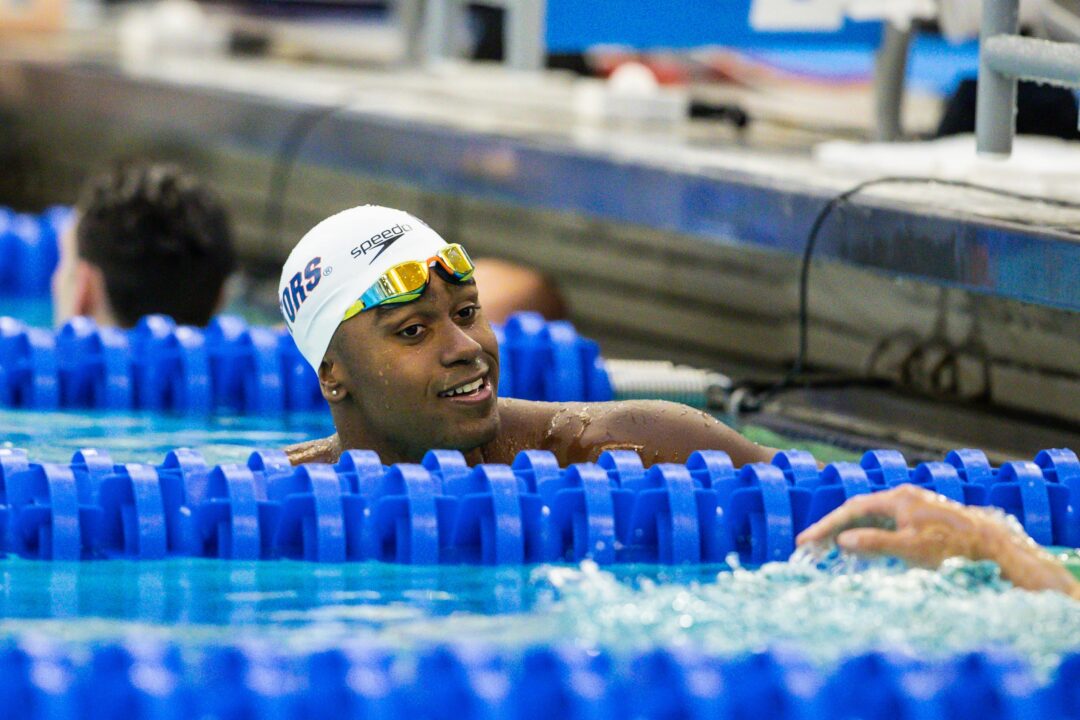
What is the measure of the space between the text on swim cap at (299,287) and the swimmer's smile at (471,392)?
1.17ft

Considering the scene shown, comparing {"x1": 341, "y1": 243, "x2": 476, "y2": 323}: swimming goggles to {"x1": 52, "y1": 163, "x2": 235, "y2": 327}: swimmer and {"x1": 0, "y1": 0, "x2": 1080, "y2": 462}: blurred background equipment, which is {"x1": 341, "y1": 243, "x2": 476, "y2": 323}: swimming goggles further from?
{"x1": 52, "y1": 163, "x2": 235, "y2": 327}: swimmer

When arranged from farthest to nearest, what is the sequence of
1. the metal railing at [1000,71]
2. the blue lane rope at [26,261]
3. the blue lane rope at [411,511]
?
the blue lane rope at [26,261]
the metal railing at [1000,71]
the blue lane rope at [411,511]

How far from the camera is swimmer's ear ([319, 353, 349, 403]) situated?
3.53 metres

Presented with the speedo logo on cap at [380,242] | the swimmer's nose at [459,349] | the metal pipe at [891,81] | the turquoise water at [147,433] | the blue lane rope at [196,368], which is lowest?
the turquoise water at [147,433]

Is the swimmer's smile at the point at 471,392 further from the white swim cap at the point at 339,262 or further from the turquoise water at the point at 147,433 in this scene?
the turquoise water at the point at 147,433

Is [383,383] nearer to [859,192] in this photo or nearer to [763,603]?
[763,603]

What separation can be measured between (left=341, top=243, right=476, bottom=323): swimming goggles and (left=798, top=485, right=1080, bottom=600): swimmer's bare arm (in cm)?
94

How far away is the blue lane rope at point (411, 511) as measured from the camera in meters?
3.20

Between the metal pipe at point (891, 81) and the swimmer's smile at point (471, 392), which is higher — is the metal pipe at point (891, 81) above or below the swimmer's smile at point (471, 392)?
above

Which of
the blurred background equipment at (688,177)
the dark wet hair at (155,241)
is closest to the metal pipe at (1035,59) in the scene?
the blurred background equipment at (688,177)

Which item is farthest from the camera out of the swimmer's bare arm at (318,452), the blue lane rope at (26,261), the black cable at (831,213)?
the blue lane rope at (26,261)

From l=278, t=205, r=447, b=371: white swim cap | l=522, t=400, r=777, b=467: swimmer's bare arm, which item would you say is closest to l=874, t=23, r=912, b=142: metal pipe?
l=522, t=400, r=777, b=467: swimmer's bare arm

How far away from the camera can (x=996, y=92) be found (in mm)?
4059

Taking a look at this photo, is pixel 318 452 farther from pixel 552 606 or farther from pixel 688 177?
pixel 688 177
